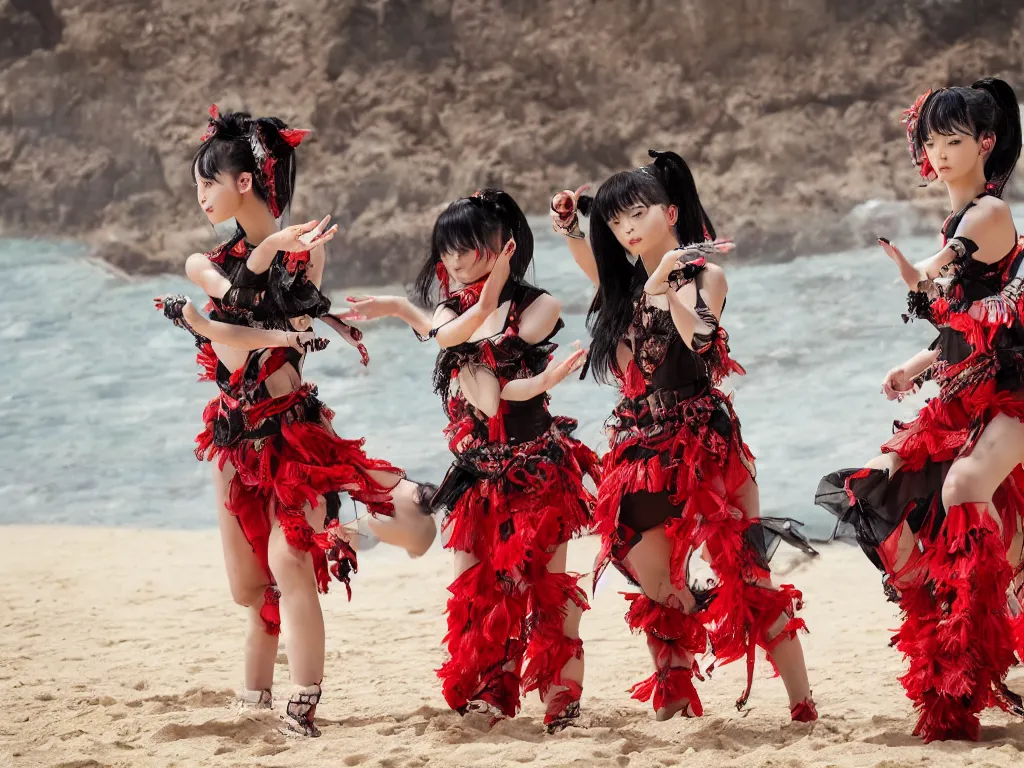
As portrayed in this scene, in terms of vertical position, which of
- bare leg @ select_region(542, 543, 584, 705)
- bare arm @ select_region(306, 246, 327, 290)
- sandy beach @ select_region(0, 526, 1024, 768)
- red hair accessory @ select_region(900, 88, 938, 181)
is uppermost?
red hair accessory @ select_region(900, 88, 938, 181)

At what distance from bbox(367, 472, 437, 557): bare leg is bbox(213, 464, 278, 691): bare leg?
0.39m

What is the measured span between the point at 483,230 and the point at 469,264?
11 cm

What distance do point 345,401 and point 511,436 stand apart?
21.2 feet

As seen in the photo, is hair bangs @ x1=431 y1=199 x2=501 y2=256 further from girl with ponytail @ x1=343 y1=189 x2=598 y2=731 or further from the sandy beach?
the sandy beach

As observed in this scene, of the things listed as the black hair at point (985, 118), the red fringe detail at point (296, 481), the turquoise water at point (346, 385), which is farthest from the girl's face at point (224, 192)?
the turquoise water at point (346, 385)

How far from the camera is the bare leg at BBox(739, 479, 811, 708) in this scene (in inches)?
142

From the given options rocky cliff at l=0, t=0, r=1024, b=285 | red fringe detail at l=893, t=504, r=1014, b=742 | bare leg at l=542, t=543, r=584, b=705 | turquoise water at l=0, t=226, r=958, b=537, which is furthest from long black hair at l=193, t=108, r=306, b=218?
rocky cliff at l=0, t=0, r=1024, b=285

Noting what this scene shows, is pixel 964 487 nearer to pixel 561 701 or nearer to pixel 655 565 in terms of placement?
pixel 655 565

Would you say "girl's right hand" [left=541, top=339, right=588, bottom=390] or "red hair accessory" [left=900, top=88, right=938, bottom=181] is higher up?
"red hair accessory" [left=900, top=88, right=938, bottom=181]

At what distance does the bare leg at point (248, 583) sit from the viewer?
3902mm

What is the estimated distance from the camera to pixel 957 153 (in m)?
3.52

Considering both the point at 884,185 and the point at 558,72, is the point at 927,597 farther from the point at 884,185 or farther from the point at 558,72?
the point at 558,72

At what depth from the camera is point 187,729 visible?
12.6 ft

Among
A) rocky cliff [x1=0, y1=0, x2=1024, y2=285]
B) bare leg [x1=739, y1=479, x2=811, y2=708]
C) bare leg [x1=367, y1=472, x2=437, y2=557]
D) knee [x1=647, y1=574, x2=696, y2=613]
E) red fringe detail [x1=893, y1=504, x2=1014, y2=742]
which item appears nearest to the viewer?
red fringe detail [x1=893, y1=504, x2=1014, y2=742]
